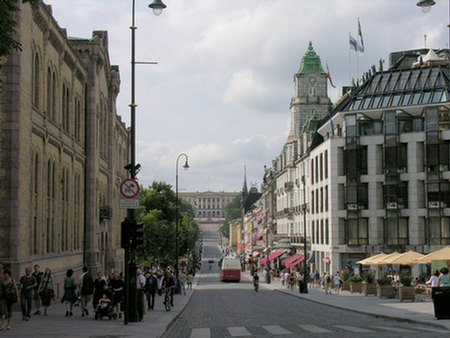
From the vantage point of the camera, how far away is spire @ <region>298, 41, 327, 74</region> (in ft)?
374

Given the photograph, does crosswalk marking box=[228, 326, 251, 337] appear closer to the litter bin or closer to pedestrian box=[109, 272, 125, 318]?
pedestrian box=[109, 272, 125, 318]

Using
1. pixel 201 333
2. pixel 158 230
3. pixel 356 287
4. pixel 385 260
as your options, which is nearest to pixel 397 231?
pixel 356 287

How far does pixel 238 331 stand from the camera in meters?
19.8

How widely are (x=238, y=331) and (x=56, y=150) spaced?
20.0 meters

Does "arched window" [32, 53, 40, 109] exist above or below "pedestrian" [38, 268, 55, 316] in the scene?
above

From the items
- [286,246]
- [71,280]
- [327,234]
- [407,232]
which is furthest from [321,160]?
[71,280]

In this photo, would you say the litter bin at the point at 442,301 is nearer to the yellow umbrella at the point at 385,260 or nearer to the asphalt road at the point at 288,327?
the asphalt road at the point at 288,327

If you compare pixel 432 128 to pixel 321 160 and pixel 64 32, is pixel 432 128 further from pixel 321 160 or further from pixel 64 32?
pixel 64 32

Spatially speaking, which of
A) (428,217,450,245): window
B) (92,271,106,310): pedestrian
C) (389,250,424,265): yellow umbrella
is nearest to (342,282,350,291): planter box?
(428,217,450,245): window

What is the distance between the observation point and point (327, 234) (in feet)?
210

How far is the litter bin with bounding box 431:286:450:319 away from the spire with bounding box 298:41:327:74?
94.3 meters

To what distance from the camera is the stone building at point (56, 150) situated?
27250 millimetres

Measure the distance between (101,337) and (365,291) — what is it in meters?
27.7

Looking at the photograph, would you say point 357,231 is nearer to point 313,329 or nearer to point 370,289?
point 370,289
